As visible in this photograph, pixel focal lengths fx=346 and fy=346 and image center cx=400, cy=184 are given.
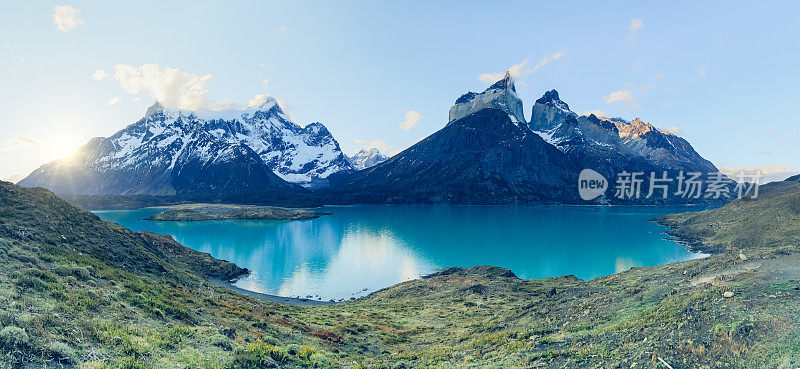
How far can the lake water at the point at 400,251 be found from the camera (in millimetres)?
67938

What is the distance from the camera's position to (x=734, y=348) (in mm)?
14562

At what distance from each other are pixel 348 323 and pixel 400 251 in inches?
2454

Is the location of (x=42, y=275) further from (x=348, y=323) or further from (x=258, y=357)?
→ (x=348, y=323)

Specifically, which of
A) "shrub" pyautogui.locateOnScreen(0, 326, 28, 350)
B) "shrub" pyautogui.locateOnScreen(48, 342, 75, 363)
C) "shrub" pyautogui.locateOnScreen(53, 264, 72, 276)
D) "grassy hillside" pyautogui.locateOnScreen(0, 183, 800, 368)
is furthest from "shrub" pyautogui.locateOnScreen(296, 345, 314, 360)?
"shrub" pyautogui.locateOnScreen(53, 264, 72, 276)

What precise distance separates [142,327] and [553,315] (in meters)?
29.3

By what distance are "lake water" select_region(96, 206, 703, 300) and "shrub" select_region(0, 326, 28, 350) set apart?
44.9 metres

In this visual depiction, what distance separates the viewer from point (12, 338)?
12.8 meters

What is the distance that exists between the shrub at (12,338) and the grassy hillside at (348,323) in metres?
0.04

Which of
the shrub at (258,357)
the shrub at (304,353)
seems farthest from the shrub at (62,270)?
the shrub at (304,353)

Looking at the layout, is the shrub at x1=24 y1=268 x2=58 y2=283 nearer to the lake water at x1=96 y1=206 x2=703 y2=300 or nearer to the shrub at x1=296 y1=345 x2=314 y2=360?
the shrub at x1=296 y1=345 x2=314 y2=360

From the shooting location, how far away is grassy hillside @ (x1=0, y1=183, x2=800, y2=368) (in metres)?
14.8

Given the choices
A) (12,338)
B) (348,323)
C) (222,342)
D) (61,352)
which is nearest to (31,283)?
(12,338)

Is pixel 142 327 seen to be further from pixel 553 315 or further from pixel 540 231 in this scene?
pixel 540 231

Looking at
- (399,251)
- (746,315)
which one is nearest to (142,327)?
(746,315)
